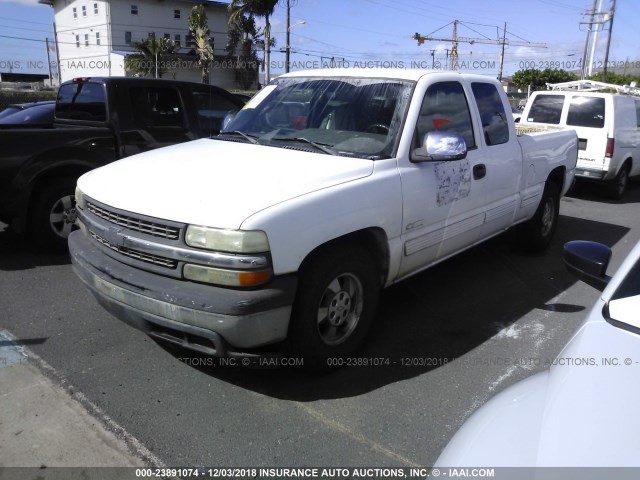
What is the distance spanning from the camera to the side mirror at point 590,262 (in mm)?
2331

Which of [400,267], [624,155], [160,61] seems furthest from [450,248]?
[160,61]

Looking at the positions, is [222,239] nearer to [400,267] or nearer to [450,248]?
[400,267]

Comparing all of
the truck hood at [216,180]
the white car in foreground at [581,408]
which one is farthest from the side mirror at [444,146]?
the white car in foreground at [581,408]

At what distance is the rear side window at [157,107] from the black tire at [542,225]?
4196mm

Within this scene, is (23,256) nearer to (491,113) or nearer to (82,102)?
(82,102)

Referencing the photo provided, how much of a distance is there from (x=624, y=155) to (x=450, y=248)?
7587mm

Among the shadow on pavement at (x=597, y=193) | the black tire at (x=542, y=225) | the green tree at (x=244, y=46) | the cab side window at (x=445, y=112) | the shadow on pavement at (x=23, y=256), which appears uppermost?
the green tree at (x=244, y=46)

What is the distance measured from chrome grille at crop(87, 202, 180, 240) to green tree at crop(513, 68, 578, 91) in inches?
1706

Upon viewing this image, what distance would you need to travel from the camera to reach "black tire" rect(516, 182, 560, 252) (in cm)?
596

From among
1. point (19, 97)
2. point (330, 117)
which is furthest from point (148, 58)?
point (330, 117)

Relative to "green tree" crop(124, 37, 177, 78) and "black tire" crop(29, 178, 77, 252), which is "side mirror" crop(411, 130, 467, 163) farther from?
"green tree" crop(124, 37, 177, 78)

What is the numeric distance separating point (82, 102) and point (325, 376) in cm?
486

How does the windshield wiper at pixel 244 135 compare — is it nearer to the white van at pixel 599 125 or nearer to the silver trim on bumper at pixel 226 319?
the silver trim on bumper at pixel 226 319

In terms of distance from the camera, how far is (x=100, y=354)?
368 cm
